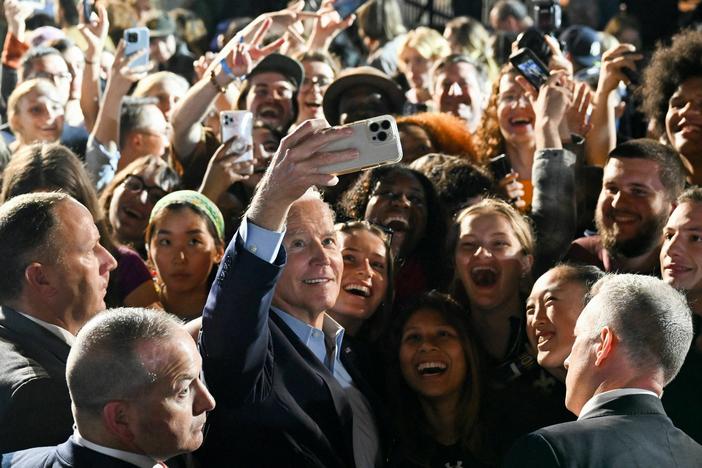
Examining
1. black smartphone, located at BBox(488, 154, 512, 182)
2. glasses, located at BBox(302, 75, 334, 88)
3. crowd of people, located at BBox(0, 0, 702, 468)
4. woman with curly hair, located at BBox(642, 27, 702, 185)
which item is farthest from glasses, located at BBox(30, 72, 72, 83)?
woman with curly hair, located at BBox(642, 27, 702, 185)

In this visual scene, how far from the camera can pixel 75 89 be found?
293 inches

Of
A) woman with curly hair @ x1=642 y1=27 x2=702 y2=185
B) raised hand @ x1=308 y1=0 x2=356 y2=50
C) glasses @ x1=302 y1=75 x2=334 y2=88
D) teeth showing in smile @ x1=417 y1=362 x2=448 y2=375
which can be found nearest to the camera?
teeth showing in smile @ x1=417 y1=362 x2=448 y2=375

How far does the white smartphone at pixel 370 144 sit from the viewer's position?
3102 mm

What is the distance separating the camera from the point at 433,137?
18.8 feet

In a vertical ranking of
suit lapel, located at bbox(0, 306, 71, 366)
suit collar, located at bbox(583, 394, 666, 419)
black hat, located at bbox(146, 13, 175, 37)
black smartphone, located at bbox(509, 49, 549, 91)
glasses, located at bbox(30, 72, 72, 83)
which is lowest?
black hat, located at bbox(146, 13, 175, 37)

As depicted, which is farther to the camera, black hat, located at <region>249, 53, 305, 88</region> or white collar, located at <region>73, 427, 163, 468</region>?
black hat, located at <region>249, 53, 305, 88</region>

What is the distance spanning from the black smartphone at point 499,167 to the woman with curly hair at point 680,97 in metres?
0.76

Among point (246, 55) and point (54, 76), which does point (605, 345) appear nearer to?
point (246, 55)

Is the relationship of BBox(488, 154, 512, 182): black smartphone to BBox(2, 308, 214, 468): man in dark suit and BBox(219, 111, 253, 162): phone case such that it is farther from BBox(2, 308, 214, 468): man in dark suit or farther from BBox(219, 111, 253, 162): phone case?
BBox(2, 308, 214, 468): man in dark suit

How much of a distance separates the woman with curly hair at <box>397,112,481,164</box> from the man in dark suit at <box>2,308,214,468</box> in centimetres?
287

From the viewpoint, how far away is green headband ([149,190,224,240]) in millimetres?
4895

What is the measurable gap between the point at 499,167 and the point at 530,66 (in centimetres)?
51

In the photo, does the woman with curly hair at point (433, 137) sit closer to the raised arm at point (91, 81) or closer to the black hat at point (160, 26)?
the raised arm at point (91, 81)

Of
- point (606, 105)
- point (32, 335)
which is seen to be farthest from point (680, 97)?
point (32, 335)
